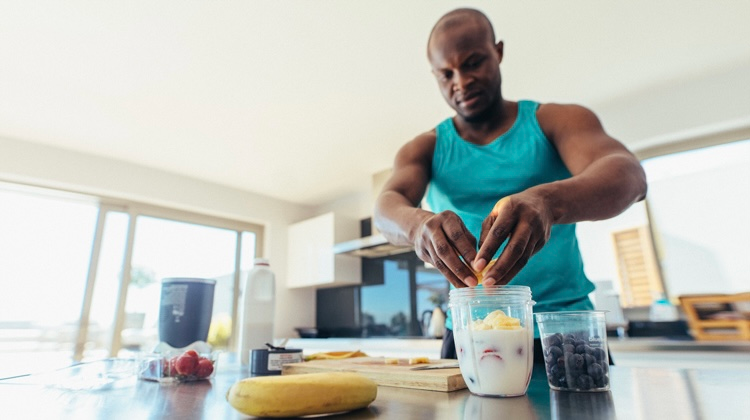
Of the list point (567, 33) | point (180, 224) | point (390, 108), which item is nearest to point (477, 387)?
point (567, 33)

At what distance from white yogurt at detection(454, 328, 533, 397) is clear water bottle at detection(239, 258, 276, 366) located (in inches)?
26.5

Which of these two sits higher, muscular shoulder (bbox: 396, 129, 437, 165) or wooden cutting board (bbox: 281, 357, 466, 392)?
muscular shoulder (bbox: 396, 129, 437, 165)

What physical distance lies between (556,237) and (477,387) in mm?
501

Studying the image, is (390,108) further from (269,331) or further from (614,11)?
(269,331)

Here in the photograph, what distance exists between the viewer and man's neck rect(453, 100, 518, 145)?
1.01m

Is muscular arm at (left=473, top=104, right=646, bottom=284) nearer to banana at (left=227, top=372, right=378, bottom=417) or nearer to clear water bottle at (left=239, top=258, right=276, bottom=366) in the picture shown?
banana at (left=227, top=372, right=378, bottom=417)

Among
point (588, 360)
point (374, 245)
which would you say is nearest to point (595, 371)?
point (588, 360)

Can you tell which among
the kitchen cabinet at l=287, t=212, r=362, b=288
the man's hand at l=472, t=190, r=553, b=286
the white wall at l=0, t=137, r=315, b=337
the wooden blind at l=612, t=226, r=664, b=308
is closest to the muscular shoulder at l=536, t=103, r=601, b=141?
the man's hand at l=472, t=190, r=553, b=286

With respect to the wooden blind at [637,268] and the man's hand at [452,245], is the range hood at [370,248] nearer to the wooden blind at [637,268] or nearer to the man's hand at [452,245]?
the wooden blind at [637,268]

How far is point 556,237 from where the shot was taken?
92 cm

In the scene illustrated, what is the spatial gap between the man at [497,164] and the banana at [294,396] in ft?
0.93

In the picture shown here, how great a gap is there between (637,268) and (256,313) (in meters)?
2.27

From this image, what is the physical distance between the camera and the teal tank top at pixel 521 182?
887mm

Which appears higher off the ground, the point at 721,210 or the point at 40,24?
the point at 40,24
